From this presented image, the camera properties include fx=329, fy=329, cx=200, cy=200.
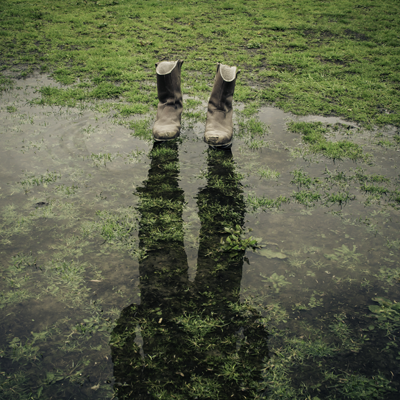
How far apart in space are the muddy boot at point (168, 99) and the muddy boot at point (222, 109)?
19.8 inches

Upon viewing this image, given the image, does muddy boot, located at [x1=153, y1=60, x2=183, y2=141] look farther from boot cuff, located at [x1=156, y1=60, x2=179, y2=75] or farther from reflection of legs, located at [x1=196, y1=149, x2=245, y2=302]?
reflection of legs, located at [x1=196, y1=149, x2=245, y2=302]

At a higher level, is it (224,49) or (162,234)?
(224,49)

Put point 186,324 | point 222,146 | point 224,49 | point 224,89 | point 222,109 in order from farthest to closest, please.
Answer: point 224,49
point 222,109
point 224,89
point 222,146
point 186,324

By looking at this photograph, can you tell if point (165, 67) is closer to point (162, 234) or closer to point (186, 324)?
point (162, 234)

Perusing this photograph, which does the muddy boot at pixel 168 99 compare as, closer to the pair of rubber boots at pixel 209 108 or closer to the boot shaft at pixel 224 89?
the pair of rubber boots at pixel 209 108

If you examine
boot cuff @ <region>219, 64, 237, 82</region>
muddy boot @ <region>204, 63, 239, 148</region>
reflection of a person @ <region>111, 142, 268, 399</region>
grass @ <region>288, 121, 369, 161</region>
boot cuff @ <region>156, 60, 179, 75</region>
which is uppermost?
boot cuff @ <region>156, 60, 179, 75</region>

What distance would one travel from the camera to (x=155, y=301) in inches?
105

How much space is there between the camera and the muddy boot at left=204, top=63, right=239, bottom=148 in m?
4.80

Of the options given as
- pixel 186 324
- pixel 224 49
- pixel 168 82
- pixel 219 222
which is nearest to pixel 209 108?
pixel 168 82

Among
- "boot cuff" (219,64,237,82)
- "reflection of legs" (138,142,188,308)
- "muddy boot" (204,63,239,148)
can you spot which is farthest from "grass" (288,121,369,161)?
"reflection of legs" (138,142,188,308)

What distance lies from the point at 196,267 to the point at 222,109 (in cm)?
289

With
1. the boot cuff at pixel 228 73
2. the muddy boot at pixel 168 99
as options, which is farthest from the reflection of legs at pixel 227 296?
the boot cuff at pixel 228 73

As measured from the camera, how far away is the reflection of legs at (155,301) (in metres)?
2.20

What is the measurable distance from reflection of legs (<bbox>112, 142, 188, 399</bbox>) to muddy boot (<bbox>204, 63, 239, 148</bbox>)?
3.78ft
